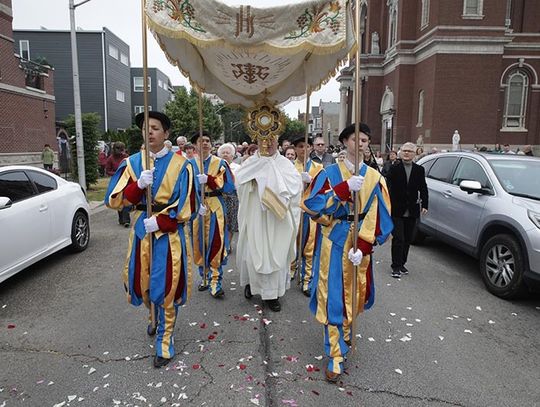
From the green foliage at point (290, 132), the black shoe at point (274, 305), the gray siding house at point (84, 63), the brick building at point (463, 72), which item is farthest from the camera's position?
the gray siding house at point (84, 63)

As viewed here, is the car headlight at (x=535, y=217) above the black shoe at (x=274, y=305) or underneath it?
above

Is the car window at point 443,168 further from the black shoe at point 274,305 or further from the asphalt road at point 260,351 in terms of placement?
the black shoe at point 274,305

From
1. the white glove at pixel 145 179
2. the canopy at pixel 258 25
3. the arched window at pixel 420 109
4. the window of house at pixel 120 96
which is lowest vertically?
the white glove at pixel 145 179

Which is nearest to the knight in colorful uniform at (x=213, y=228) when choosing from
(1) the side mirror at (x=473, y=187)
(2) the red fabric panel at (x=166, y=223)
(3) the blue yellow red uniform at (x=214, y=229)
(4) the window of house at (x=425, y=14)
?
(3) the blue yellow red uniform at (x=214, y=229)

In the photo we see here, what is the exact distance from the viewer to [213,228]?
5.43m

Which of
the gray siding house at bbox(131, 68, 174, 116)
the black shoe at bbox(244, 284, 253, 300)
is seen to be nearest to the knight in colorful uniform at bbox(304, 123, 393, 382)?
the black shoe at bbox(244, 284, 253, 300)

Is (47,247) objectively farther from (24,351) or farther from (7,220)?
(24,351)

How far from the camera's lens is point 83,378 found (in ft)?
11.3

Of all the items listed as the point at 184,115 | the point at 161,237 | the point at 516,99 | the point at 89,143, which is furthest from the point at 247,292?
the point at 184,115

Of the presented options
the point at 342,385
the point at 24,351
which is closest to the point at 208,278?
the point at 24,351

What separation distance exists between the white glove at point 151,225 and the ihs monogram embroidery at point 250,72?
1.90 metres

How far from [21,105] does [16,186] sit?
1470 cm

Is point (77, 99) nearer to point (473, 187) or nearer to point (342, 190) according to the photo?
point (473, 187)

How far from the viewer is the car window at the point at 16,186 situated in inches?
221
